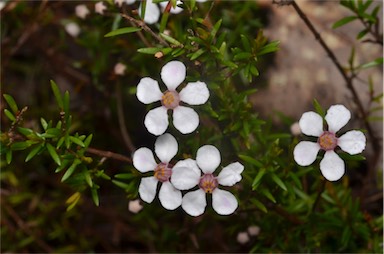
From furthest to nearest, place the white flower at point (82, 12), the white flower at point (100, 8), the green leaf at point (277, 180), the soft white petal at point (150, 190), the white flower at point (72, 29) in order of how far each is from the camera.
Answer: the white flower at point (72, 29), the white flower at point (82, 12), the white flower at point (100, 8), the green leaf at point (277, 180), the soft white petal at point (150, 190)

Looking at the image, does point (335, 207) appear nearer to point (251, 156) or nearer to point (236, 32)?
point (251, 156)

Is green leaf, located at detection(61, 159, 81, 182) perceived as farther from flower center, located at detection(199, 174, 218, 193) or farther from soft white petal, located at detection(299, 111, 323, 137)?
soft white petal, located at detection(299, 111, 323, 137)

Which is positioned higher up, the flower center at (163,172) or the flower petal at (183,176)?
the flower petal at (183,176)

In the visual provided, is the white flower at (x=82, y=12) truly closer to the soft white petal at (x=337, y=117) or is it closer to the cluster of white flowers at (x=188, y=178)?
the cluster of white flowers at (x=188, y=178)

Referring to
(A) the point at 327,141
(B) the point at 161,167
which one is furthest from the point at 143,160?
(A) the point at 327,141

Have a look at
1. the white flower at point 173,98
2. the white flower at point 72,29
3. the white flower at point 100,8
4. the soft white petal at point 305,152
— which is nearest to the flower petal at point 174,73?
the white flower at point 173,98

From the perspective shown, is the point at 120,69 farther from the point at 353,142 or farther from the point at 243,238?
the point at 353,142

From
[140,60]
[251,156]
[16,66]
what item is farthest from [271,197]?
[16,66]
